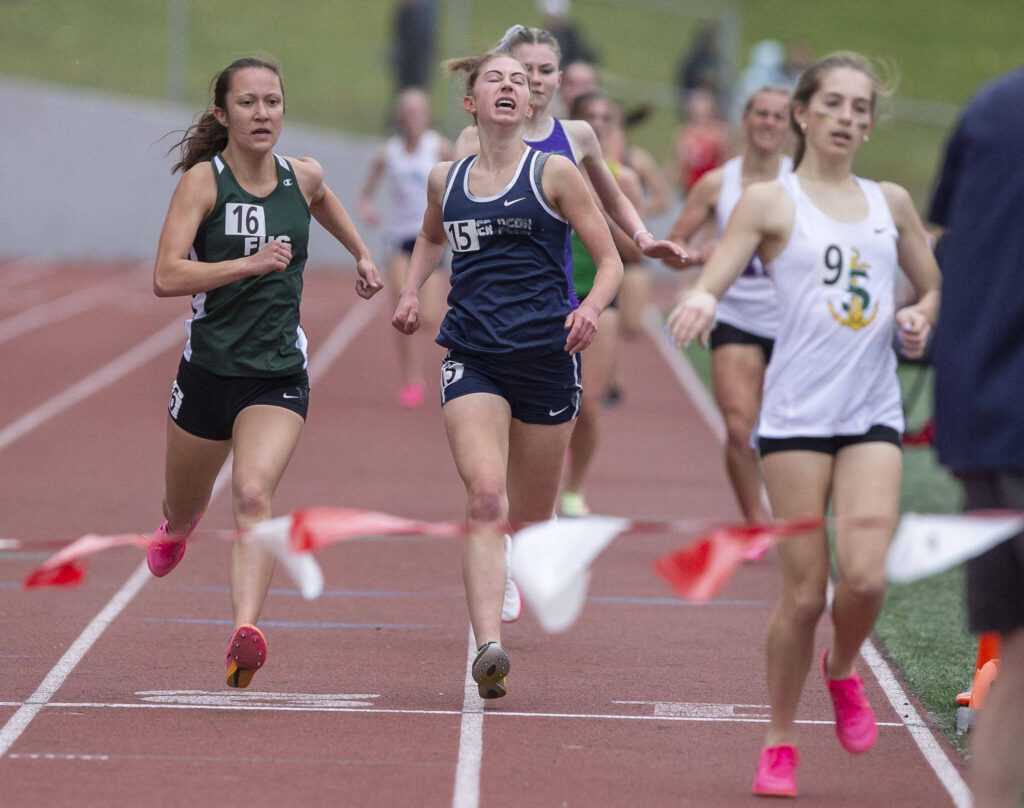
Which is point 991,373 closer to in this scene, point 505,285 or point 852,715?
point 852,715

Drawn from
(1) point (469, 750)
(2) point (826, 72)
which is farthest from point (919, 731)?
(2) point (826, 72)

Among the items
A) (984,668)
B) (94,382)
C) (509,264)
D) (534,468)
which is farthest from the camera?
(94,382)

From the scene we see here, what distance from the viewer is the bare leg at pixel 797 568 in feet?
15.6

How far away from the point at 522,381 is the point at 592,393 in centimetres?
324

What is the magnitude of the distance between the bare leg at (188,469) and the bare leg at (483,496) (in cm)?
85

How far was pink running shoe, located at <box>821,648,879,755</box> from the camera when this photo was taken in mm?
5008

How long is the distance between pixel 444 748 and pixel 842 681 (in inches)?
48.6

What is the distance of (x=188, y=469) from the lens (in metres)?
6.18

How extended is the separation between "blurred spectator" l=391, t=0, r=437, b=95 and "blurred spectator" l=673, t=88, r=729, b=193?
12.8 feet

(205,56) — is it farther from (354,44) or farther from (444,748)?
(444,748)

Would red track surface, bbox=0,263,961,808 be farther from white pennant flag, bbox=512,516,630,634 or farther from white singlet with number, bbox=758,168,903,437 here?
white singlet with number, bbox=758,168,903,437

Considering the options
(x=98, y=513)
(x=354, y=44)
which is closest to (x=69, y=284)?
(x=354, y=44)

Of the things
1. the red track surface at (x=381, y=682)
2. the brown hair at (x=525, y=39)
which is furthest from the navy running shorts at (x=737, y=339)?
the brown hair at (x=525, y=39)

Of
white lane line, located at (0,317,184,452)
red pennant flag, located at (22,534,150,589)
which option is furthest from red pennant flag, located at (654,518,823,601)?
white lane line, located at (0,317,184,452)
